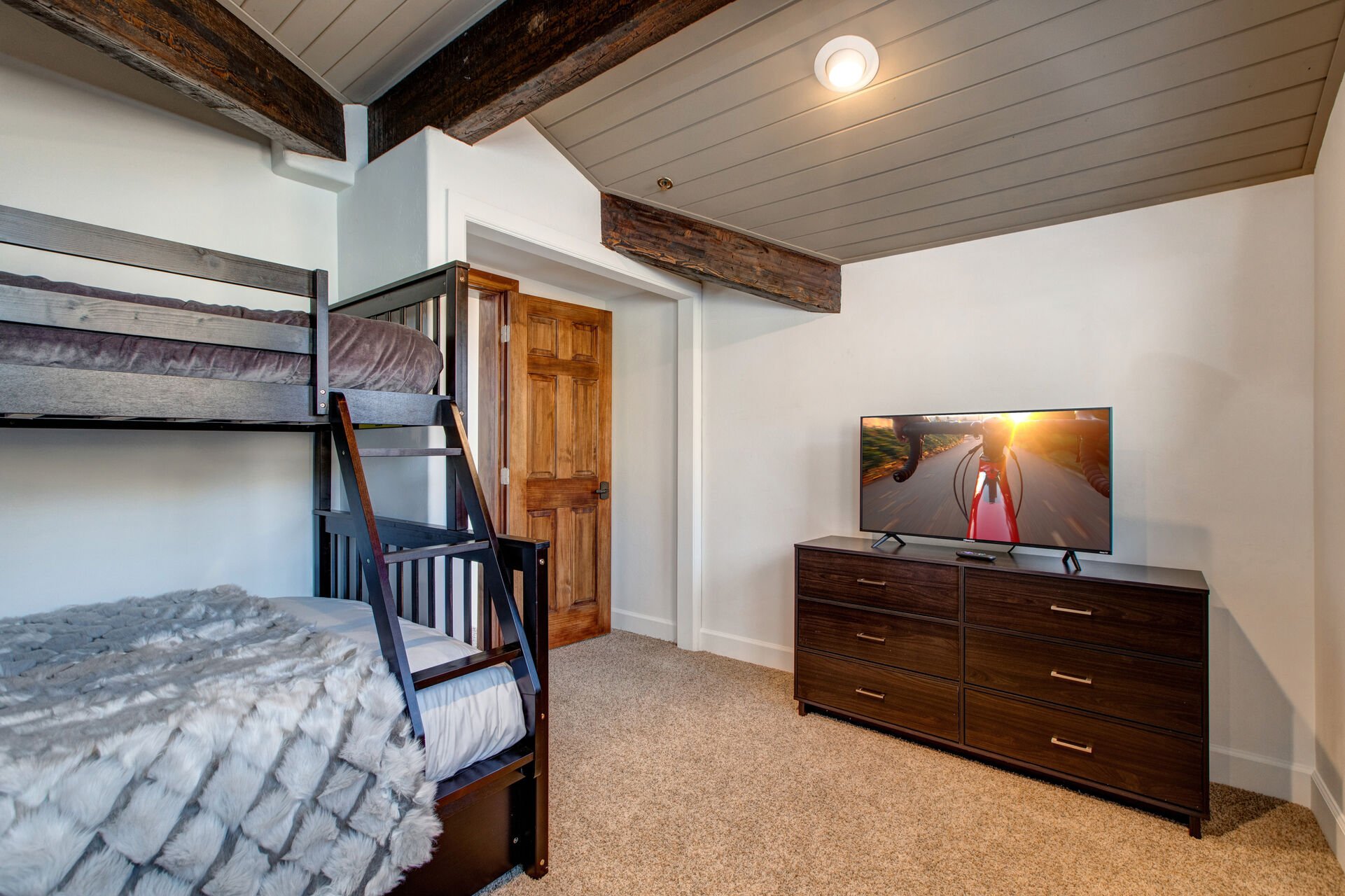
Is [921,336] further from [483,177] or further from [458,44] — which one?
[458,44]

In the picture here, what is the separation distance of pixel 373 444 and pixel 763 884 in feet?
6.65

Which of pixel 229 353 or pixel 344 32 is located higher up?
pixel 344 32

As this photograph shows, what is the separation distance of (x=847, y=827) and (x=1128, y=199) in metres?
2.39

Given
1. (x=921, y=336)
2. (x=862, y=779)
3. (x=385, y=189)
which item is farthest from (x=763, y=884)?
(x=385, y=189)

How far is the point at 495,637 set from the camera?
342cm


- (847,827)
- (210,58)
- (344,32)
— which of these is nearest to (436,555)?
(847,827)

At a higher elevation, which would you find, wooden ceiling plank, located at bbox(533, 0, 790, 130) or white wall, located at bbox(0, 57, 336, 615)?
wooden ceiling plank, located at bbox(533, 0, 790, 130)

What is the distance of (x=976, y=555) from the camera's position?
2.46 meters

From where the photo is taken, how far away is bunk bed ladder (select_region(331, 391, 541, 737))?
1.46 m

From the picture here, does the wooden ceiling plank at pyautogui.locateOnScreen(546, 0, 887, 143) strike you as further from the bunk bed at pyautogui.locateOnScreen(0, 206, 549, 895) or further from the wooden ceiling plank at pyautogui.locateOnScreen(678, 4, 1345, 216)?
the bunk bed at pyautogui.locateOnScreen(0, 206, 549, 895)

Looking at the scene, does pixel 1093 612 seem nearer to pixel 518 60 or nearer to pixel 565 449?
pixel 518 60

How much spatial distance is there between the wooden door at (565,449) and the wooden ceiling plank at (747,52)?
1.61 meters

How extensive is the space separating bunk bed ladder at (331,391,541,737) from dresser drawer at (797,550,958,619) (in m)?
1.44

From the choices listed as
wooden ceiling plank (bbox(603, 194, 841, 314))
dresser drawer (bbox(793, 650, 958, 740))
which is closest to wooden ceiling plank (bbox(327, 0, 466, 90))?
wooden ceiling plank (bbox(603, 194, 841, 314))
